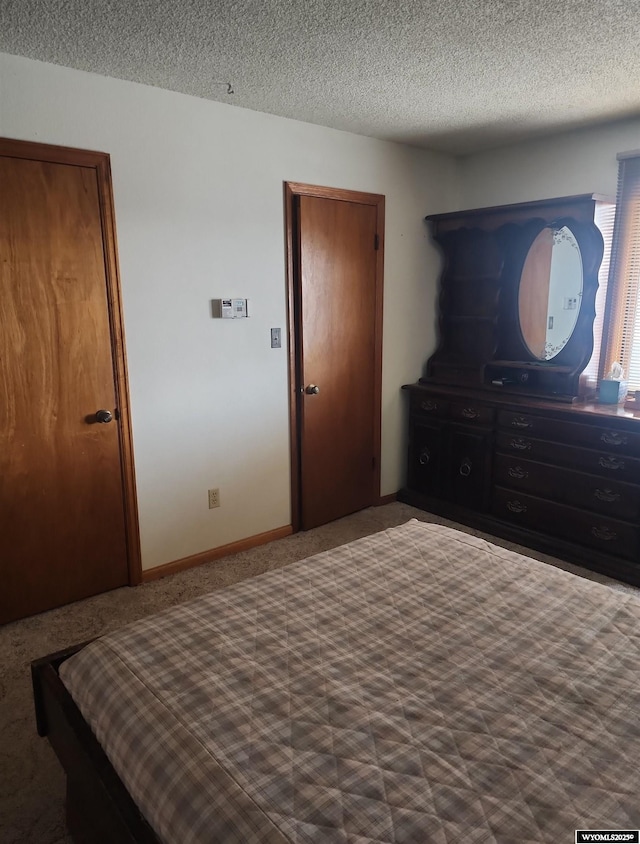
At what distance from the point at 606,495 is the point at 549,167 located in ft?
6.75

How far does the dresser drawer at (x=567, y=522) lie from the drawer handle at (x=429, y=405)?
681mm

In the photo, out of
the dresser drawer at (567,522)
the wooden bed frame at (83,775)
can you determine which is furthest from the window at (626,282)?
the wooden bed frame at (83,775)

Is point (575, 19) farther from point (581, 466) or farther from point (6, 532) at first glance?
point (6, 532)

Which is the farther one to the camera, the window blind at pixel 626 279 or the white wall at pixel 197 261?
the window blind at pixel 626 279

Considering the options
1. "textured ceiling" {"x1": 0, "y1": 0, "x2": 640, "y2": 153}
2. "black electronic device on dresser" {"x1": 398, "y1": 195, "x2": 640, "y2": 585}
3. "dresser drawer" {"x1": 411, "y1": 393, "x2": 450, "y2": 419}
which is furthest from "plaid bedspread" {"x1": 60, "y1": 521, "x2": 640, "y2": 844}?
"dresser drawer" {"x1": 411, "y1": 393, "x2": 450, "y2": 419}

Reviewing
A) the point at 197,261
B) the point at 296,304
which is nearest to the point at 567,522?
the point at 296,304

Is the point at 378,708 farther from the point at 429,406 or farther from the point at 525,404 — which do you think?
the point at 429,406

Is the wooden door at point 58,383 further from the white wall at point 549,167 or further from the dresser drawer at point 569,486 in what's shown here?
the white wall at point 549,167

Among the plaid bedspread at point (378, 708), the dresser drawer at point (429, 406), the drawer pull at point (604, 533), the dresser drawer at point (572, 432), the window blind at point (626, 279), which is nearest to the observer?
the plaid bedspread at point (378, 708)

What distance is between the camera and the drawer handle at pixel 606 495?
3.04 metres

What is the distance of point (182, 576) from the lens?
3.12 meters

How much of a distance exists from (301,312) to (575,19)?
187 centimetres

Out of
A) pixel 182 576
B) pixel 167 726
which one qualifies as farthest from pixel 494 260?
pixel 167 726

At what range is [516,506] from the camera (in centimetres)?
351
